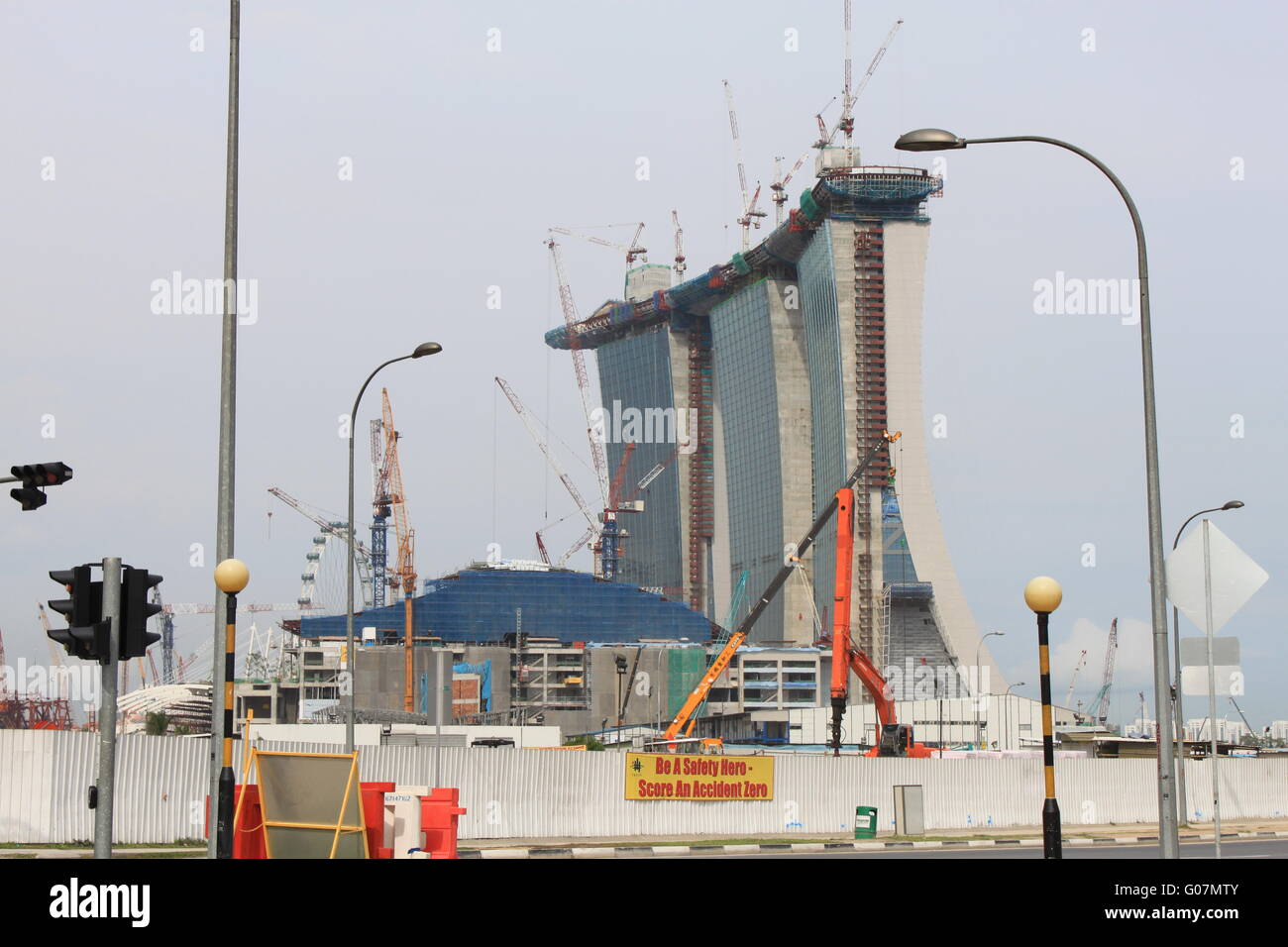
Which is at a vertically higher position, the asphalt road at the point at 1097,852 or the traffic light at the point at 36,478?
the traffic light at the point at 36,478

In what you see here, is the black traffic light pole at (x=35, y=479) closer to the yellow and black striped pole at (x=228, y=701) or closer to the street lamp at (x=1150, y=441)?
the yellow and black striped pole at (x=228, y=701)

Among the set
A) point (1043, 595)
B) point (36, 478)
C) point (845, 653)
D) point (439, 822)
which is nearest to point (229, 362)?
point (36, 478)

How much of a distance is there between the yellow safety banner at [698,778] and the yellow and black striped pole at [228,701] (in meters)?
25.6

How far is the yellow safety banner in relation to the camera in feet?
151

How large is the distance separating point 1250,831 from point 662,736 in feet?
248

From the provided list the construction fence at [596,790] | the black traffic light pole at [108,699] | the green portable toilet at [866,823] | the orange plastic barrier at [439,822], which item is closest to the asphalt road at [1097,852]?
the green portable toilet at [866,823]

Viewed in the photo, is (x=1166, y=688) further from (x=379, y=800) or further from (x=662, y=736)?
(x=662, y=736)

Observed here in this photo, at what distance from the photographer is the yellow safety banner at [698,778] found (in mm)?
46156

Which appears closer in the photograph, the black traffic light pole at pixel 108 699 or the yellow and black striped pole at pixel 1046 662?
the black traffic light pole at pixel 108 699

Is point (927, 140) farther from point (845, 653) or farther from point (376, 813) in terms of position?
point (845, 653)

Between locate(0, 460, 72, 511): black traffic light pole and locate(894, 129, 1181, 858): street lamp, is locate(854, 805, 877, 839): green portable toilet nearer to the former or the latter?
locate(894, 129, 1181, 858): street lamp

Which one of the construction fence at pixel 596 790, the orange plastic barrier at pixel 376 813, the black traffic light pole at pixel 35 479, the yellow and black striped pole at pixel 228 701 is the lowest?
the construction fence at pixel 596 790

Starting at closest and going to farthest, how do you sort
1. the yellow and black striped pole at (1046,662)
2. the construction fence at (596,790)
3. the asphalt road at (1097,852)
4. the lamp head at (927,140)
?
1. the yellow and black striped pole at (1046,662)
2. the lamp head at (927,140)
3. the construction fence at (596,790)
4. the asphalt road at (1097,852)
